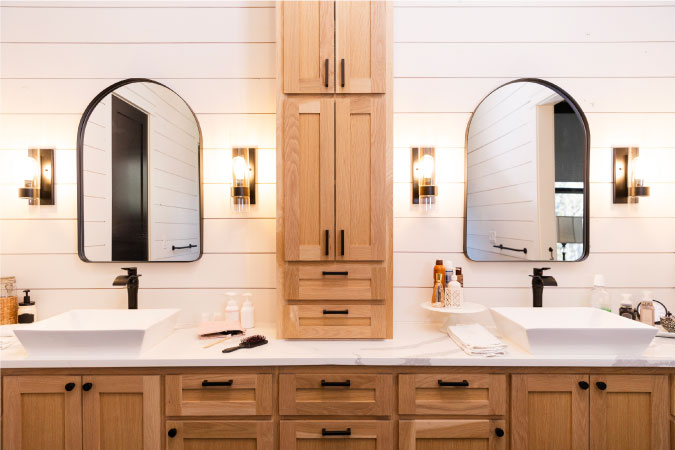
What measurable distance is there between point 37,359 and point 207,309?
28.6 inches

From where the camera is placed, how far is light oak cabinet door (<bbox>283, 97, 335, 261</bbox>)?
163cm

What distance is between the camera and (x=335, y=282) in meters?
1.66

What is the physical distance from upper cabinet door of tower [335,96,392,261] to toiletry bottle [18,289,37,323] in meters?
1.63

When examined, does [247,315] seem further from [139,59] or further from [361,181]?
[139,59]

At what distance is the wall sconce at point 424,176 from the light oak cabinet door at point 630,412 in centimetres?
103

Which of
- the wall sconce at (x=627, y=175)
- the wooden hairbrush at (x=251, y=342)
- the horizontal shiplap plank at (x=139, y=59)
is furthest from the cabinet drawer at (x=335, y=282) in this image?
the wall sconce at (x=627, y=175)

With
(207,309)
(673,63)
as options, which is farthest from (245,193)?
(673,63)

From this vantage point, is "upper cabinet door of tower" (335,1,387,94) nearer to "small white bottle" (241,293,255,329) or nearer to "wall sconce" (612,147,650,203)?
"small white bottle" (241,293,255,329)

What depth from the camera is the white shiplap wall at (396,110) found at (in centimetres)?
196

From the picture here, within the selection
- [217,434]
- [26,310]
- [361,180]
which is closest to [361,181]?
[361,180]

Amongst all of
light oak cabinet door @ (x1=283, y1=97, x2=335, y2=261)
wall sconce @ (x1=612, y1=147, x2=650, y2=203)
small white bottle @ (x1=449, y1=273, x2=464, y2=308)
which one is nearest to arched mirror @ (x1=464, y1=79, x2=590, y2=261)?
wall sconce @ (x1=612, y1=147, x2=650, y2=203)

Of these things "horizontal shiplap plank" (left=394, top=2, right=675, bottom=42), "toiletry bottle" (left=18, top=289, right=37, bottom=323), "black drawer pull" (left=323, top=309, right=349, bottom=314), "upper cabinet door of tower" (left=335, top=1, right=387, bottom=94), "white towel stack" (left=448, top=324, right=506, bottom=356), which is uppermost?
"horizontal shiplap plank" (left=394, top=2, right=675, bottom=42)

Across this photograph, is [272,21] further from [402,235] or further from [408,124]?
[402,235]

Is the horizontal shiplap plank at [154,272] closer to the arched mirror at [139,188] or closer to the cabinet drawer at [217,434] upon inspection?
the arched mirror at [139,188]
